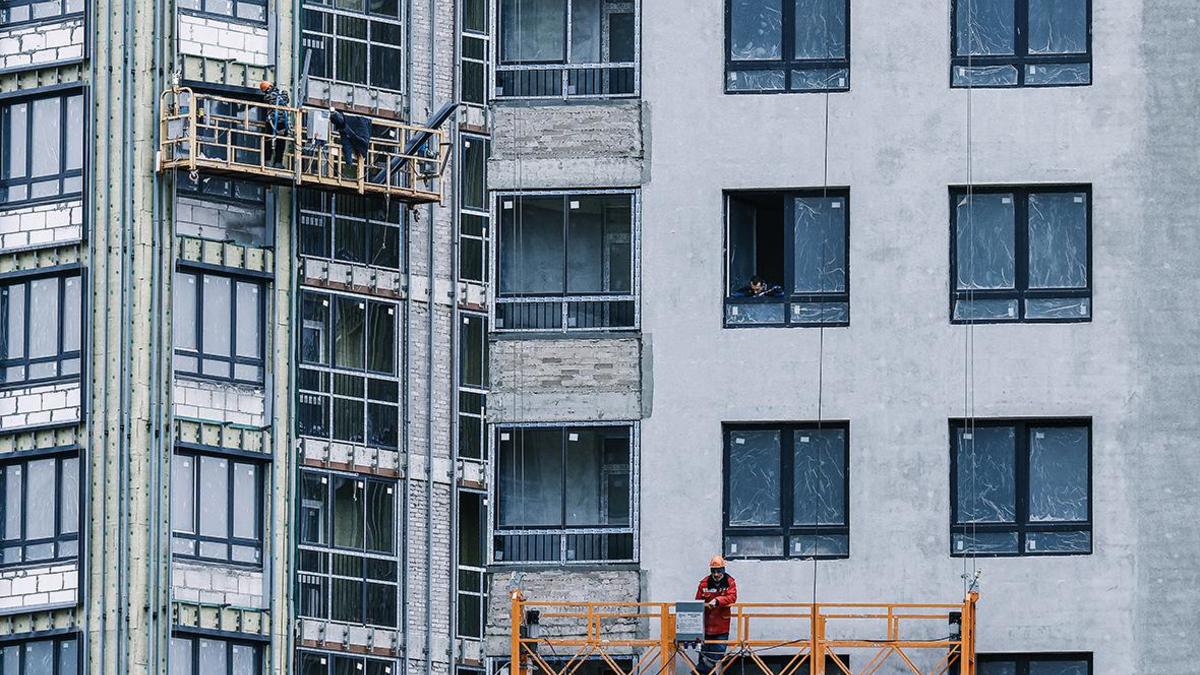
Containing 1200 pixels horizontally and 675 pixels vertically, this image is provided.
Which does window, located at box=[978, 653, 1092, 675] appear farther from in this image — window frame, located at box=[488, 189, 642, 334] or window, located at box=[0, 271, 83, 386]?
window, located at box=[0, 271, 83, 386]

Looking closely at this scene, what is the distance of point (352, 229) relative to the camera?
88500 millimetres

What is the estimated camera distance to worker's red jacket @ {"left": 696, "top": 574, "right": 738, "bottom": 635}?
269ft

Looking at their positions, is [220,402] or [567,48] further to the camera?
[567,48]

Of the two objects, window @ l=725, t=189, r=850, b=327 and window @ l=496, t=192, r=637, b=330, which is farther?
window @ l=496, t=192, r=637, b=330

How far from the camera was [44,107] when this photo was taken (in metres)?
86.6

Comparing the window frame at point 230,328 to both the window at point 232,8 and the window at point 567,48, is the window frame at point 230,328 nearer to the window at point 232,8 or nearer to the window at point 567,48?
the window at point 232,8

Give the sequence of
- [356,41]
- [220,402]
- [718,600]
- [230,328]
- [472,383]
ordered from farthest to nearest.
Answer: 1. [472,383]
2. [356,41]
3. [230,328]
4. [220,402]
5. [718,600]

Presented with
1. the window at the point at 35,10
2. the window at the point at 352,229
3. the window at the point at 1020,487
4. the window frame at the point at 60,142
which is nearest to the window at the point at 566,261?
the window at the point at 352,229

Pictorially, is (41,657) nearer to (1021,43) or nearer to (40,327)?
(40,327)

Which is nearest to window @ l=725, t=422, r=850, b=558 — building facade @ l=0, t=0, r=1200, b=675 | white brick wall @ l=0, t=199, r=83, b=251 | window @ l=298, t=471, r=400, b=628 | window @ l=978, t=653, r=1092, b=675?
building facade @ l=0, t=0, r=1200, b=675

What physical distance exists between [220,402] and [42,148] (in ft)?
20.9

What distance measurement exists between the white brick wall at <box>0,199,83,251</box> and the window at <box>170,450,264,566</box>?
505cm

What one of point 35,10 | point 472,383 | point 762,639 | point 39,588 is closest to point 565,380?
point 472,383

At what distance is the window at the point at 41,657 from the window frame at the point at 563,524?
855 centimetres
